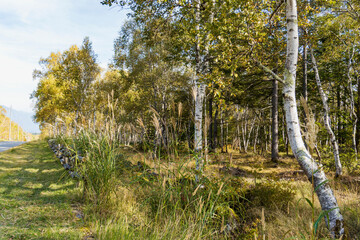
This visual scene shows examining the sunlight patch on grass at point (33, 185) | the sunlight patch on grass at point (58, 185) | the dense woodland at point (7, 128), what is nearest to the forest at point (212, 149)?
the sunlight patch on grass at point (58, 185)

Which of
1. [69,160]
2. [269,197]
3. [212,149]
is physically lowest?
[269,197]

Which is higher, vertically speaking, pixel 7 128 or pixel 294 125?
Answer: pixel 7 128

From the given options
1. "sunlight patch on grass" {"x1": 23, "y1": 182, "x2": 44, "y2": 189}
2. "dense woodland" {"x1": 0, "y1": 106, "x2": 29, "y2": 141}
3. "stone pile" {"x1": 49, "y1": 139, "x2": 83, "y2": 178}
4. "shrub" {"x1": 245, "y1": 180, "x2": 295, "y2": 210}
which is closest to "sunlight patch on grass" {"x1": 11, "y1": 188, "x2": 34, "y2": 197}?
"sunlight patch on grass" {"x1": 23, "y1": 182, "x2": 44, "y2": 189}

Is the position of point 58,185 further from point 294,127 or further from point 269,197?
point 294,127

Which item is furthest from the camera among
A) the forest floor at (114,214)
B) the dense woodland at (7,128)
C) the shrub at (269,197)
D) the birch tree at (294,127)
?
the dense woodland at (7,128)

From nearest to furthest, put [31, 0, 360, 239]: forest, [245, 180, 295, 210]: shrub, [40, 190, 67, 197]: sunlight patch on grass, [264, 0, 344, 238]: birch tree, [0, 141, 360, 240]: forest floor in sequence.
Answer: [0, 141, 360, 240]: forest floor
[31, 0, 360, 239]: forest
[264, 0, 344, 238]: birch tree
[40, 190, 67, 197]: sunlight patch on grass
[245, 180, 295, 210]: shrub

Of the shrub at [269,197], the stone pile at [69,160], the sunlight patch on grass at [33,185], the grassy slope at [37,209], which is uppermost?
the stone pile at [69,160]

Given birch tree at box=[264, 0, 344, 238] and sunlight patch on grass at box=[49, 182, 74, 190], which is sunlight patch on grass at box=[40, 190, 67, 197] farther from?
birch tree at box=[264, 0, 344, 238]

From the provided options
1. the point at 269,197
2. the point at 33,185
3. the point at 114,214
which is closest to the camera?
the point at 114,214

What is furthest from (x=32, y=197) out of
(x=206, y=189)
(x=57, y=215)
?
(x=206, y=189)

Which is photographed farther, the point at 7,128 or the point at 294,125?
the point at 7,128

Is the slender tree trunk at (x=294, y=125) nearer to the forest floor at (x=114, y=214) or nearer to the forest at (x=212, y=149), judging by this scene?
the forest at (x=212, y=149)

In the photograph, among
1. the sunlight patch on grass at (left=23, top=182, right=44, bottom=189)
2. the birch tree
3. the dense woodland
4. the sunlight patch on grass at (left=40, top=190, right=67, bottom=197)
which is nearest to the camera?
the birch tree

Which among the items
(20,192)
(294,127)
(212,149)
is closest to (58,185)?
(20,192)
